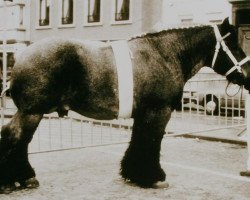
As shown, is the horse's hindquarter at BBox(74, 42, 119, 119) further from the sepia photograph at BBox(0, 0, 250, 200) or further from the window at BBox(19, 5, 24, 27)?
the window at BBox(19, 5, 24, 27)

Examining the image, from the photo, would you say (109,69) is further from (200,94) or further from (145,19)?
(145,19)

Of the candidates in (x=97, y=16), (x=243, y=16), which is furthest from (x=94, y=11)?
(x=243, y=16)

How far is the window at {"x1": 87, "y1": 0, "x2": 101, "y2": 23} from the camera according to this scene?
107 feet

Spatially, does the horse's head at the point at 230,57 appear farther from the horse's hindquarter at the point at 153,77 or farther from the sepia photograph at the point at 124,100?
the horse's hindquarter at the point at 153,77

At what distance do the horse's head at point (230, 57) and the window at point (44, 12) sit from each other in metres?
30.6

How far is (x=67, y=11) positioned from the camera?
34.7m

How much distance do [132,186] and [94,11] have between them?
2734cm

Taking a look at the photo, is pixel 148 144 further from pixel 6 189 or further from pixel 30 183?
pixel 6 189

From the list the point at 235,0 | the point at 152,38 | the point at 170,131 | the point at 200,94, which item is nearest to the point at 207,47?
the point at 152,38

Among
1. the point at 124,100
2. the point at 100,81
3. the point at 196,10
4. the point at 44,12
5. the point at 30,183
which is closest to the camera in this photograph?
the point at 100,81

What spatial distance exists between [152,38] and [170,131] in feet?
15.8

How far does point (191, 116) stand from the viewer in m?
10.1

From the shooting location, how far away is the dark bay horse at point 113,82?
5.61m

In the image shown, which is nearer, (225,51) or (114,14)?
(225,51)
